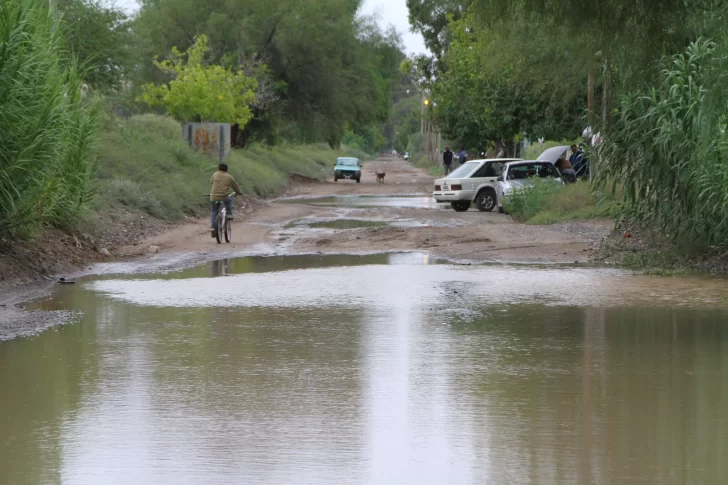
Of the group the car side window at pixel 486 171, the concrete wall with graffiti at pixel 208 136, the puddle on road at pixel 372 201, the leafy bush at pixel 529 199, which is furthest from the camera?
the concrete wall with graffiti at pixel 208 136

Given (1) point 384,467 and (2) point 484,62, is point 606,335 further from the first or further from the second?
(2) point 484,62

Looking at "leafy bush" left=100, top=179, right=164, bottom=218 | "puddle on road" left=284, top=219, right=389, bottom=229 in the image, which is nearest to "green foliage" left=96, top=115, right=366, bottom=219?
"leafy bush" left=100, top=179, right=164, bottom=218

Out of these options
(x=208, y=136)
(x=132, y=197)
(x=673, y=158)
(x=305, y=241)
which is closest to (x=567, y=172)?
(x=208, y=136)

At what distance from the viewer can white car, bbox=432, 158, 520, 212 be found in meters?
34.9

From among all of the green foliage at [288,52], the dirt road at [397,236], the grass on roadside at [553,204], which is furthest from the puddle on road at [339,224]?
the green foliage at [288,52]

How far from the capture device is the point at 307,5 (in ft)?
183

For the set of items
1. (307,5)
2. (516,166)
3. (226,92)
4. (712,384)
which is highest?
(307,5)

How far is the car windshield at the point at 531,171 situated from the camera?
34031mm

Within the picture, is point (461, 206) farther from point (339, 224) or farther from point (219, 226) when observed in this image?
point (219, 226)

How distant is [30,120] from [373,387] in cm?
859

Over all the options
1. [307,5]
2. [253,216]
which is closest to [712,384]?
[253,216]

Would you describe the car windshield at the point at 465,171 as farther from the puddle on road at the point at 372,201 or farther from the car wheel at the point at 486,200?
the puddle on road at the point at 372,201

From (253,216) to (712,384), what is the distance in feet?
78.7

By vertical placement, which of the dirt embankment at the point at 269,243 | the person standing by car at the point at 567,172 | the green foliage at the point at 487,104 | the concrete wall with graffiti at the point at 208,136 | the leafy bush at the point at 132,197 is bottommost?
the dirt embankment at the point at 269,243
